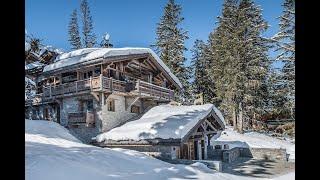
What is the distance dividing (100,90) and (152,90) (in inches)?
209

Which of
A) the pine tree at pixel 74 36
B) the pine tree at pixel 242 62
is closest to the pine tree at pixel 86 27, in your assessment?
the pine tree at pixel 74 36

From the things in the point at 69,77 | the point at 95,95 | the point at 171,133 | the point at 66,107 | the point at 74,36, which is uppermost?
the point at 74,36

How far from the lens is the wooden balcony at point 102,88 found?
2258 centimetres

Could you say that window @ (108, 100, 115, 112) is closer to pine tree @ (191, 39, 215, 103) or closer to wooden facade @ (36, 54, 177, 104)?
wooden facade @ (36, 54, 177, 104)

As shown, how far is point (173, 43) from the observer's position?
39938 millimetres

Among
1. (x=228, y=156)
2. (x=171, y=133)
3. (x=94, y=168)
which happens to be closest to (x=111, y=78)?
(x=171, y=133)

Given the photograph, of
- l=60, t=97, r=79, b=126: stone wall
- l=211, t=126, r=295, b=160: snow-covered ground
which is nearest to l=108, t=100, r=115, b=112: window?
l=60, t=97, r=79, b=126: stone wall

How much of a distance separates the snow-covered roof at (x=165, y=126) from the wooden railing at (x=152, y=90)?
1.91m

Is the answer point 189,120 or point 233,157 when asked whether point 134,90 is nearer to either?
point 189,120

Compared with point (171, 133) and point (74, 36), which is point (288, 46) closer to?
point (171, 133)

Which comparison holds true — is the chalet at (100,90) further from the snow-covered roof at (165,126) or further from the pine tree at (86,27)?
the pine tree at (86,27)

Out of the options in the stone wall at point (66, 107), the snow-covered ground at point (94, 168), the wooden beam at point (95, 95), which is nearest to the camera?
the snow-covered ground at point (94, 168)

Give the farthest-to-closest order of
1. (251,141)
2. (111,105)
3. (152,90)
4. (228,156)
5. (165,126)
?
(251,141)
(152,90)
(111,105)
(228,156)
(165,126)
